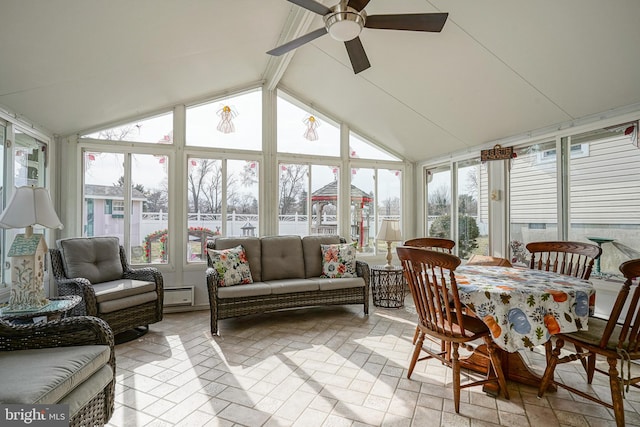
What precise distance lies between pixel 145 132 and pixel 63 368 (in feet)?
12.0

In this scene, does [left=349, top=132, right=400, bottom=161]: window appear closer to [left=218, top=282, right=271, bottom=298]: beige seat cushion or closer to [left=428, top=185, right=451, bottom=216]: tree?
[left=428, top=185, right=451, bottom=216]: tree

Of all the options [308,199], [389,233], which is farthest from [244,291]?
[389,233]

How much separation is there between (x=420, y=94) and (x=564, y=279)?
2523 mm

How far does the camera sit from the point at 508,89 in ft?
10.7

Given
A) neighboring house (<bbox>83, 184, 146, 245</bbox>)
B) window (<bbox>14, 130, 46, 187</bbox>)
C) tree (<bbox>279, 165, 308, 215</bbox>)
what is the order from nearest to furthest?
window (<bbox>14, 130, 46, 187</bbox>), neighboring house (<bbox>83, 184, 146, 245</bbox>), tree (<bbox>279, 165, 308, 215</bbox>)

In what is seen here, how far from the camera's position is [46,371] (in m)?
1.42

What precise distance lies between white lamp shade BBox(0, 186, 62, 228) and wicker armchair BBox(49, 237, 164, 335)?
76 cm

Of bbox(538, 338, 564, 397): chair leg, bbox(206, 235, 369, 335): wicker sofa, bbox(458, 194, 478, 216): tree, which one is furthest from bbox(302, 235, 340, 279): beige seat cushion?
bbox(538, 338, 564, 397): chair leg

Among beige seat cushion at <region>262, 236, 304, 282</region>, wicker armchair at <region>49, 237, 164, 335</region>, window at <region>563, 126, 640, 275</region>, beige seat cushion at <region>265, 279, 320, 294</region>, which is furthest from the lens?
beige seat cushion at <region>262, 236, 304, 282</region>

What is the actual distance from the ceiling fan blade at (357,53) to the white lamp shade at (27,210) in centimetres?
266

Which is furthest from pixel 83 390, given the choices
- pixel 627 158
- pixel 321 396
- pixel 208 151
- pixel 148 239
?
pixel 627 158

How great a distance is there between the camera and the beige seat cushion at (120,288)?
3113 mm

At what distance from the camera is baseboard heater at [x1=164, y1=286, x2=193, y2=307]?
14.0 ft

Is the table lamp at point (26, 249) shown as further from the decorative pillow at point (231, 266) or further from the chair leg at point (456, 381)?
the chair leg at point (456, 381)
